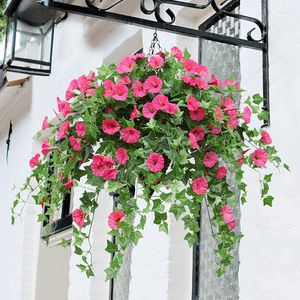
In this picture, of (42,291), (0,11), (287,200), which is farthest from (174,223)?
(0,11)

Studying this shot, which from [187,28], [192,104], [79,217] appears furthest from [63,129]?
[187,28]

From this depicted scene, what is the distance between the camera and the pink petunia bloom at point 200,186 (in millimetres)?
2338

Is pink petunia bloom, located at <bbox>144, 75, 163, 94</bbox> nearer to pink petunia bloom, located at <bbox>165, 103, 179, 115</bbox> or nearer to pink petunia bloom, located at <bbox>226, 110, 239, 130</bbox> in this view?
pink petunia bloom, located at <bbox>165, 103, 179, 115</bbox>

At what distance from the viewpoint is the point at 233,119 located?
2.48 metres

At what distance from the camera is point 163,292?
361cm

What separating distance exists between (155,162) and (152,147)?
0.18 ft

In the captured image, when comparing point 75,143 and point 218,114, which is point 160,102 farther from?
point 75,143

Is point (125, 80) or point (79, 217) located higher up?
point (125, 80)

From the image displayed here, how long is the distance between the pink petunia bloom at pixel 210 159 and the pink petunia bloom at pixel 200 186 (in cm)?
6

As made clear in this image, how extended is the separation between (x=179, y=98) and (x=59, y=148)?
0.41 meters

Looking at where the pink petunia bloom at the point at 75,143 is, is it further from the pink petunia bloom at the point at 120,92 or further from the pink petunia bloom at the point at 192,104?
the pink petunia bloom at the point at 192,104

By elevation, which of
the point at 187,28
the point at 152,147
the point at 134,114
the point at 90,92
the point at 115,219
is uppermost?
the point at 187,28

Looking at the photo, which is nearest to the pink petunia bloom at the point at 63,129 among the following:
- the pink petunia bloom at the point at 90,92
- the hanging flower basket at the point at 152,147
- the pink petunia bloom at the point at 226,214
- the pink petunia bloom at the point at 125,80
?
the hanging flower basket at the point at 152,147

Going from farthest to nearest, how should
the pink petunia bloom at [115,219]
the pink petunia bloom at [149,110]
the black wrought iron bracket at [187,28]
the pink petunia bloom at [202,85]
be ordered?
the black wrought iron bracket at [187,28], the pink petunia bloom at [202,85], the pink petunia bloom at [149,110], the pink petunia bloom at [115,219]
